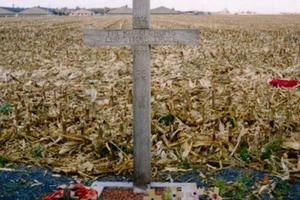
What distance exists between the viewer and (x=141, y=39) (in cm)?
522

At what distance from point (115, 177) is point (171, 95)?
341 cm

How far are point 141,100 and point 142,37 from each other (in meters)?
0.63

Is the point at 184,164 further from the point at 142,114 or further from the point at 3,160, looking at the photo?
the point at 3,160

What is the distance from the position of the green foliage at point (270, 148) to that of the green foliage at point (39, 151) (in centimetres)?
270

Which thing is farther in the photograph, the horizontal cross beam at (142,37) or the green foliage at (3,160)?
the green foliage at (3,160)

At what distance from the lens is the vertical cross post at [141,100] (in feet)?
17.0

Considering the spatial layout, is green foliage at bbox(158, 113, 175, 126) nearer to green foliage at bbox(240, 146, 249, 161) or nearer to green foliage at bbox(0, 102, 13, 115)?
green foliage at bbox(240, 146, 249, 161)

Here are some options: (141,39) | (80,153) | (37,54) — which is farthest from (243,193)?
(37,54)

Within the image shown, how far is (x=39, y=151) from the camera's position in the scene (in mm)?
6762

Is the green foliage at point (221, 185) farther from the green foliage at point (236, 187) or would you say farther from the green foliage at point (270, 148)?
the green foliage at point (270, 148)

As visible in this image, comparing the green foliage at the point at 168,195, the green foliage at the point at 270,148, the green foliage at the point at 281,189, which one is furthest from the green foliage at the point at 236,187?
the green foliage at the point at 168,195

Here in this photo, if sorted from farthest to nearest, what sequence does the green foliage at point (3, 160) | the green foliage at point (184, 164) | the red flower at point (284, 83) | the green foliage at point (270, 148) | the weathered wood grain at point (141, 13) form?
the red flower at point (284, 83) → the green foliage at point (3, 160) → the green foliage at point (270, 148) → the green foliage at point (184, 164) → the weathered wood grain at point (141, 13)

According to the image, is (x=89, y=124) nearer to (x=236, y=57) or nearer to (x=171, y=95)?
(x=171, y=95)

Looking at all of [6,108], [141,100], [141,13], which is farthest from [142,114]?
[6,108]
